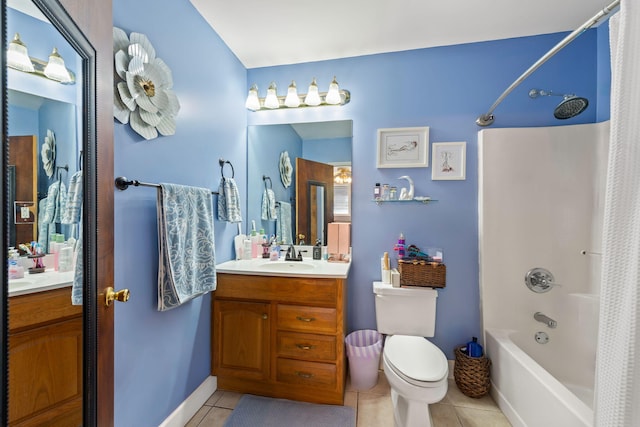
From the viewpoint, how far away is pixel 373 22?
177 cm

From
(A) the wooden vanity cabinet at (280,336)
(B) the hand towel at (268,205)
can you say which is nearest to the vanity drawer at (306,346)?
(A) the wooden vanity cabinet at (280,336)

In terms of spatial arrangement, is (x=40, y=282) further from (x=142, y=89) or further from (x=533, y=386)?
(x=533, y=386)

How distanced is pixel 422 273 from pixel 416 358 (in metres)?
0.55

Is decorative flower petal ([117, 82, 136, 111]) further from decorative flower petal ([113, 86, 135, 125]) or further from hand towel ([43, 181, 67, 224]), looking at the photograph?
hand towel ([43, 181, 67, 224])

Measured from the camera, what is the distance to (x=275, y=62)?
88.5 inches

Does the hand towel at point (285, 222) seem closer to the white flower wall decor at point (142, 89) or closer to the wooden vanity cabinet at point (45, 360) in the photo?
the white flower wall decor at point (142, 89)

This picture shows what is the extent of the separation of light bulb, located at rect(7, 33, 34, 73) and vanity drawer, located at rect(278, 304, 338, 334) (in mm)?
1544

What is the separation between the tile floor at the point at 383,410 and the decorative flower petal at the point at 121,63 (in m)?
1.95

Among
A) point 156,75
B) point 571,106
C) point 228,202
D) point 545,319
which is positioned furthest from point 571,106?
point 156,75

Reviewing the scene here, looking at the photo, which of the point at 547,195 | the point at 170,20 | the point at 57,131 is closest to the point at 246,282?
the point at 57,131

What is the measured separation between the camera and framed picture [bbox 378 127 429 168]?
2.04m

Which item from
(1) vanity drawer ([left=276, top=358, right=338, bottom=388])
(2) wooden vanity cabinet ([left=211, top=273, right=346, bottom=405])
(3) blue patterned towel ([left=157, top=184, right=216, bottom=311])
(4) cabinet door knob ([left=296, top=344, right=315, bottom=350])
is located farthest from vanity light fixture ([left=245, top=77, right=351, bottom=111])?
(1) vanity drawer ([left=276, top=358, right=338, bottom=388])

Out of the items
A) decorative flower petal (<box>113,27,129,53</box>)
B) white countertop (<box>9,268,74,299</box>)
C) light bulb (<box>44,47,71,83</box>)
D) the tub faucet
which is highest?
decorative flower petal (<box>113,27,129,53</box>)

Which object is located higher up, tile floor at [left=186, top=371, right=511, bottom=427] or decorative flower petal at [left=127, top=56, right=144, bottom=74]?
decorative flower petal at [left=127, top=56, right=144, bottom=74]
